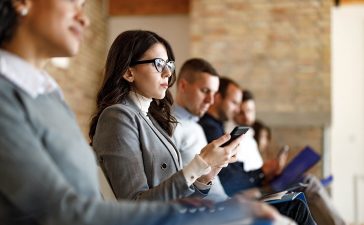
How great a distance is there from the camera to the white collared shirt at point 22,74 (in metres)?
1.17

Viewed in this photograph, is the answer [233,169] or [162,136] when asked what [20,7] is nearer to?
[162,136]

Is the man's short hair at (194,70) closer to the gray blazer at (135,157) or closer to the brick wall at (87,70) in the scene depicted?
the gray blazer at (135,157)

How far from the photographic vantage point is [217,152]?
180 cm

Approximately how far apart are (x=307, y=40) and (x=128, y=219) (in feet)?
Answer: 17.1

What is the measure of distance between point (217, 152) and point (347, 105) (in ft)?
15.8

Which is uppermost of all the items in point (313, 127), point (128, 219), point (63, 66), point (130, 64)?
point (130, 64)

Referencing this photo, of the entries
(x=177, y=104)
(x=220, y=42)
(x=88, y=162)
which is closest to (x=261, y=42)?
(x=220, y=42)

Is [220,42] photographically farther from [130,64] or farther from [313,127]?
[130,64]

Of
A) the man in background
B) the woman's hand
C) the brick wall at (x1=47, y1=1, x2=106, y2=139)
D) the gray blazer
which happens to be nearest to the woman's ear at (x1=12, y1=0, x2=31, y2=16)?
the gray blazer

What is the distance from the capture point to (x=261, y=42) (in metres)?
6.11

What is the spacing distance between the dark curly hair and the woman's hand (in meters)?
0.75

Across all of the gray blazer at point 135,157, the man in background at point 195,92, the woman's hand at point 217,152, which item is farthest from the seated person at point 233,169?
the gray blazer at point 135,157

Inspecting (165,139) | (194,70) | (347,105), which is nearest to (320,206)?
(194,70)

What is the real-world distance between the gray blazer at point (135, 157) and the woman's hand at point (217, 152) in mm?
106
